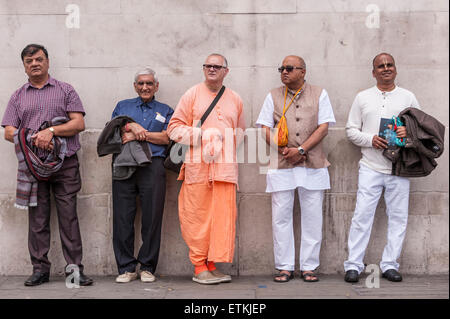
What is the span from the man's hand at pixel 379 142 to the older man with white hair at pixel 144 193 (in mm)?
2078

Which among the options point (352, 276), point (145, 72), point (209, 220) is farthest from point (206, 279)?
point (145, 72)

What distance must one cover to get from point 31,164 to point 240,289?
2.36 meters

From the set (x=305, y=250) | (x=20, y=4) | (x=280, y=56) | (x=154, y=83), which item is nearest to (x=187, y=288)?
(x=305, y=250)

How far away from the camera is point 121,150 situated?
19.2 ft

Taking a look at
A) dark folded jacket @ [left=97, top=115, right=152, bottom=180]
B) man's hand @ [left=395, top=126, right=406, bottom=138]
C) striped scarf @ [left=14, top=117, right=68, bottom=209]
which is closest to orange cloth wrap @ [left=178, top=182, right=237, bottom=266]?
dark folded jacket @ [left=97, top=115, right=152, bottom=180]

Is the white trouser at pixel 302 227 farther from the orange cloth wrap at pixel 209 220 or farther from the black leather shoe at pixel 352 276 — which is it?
the orange cloth wrap at pixel 209 220

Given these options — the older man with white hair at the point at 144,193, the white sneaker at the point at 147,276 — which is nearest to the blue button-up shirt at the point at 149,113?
the older man with white hair at the point at 144,193

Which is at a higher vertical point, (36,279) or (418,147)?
(418,147)

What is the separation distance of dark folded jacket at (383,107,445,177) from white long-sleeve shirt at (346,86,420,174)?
0.11 meters

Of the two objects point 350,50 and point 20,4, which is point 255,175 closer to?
point 350,50

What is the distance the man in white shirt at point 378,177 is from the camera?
5.93 meters

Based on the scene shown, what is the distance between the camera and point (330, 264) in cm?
629

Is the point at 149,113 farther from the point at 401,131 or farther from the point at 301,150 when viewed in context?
the point at 401,131

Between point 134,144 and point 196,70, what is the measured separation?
3.70 feet
